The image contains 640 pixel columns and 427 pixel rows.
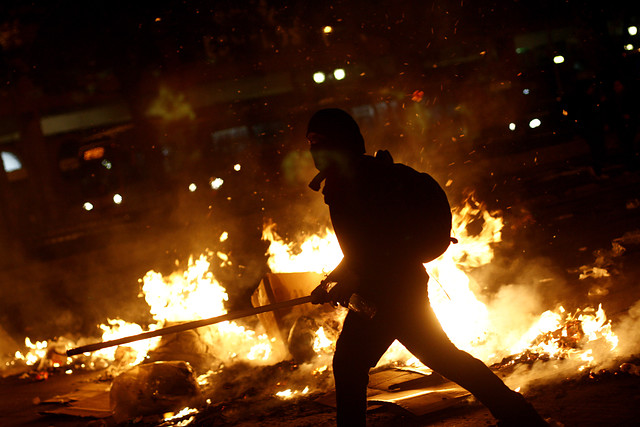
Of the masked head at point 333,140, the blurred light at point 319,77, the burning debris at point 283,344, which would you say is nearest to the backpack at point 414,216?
the masked head at point 333,140

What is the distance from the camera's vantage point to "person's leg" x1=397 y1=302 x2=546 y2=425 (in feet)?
9.99

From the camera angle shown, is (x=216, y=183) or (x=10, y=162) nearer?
(x=216, y=183)

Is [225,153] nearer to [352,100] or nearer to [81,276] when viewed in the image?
[352,100]

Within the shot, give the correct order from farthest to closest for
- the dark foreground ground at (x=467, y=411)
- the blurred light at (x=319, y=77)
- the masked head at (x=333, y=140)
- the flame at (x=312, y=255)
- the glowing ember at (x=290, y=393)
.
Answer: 1. the blurred light at (x=319, y=77)
2. the flame at (x=312, y=255)
3. the glowing ember at (x=290, y=393)
4. the dark foreground ground at (x=467, y=411)
5. the masked head at (x=333, y=140)

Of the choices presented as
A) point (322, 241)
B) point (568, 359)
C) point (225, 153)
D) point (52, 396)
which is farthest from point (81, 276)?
point (568, 359)

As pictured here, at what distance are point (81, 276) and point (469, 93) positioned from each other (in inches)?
519

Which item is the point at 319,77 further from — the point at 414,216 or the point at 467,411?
the point at 414,216

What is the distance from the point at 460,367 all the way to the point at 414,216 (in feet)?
2.64

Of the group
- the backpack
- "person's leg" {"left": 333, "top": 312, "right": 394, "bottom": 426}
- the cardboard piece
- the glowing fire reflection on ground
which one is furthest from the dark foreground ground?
the backpack

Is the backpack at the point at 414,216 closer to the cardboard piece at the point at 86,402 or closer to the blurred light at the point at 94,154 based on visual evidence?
the cardboard piece at the point at 86,402

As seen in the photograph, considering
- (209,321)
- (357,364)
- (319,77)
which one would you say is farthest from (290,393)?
(319,77)

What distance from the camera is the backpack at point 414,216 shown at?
122 inches

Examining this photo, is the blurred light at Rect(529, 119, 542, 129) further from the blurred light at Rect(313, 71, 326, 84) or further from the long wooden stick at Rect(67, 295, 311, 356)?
the long wooden stick at Rect(67, 295, 311, 356)

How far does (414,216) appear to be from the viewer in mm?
3086
